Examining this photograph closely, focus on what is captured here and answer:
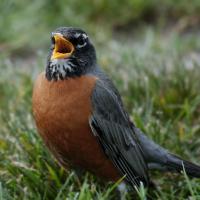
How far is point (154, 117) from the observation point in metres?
5.66

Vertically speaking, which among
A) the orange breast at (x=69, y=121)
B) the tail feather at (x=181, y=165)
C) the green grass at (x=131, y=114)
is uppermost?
the orange breast at (x=69, y=121)

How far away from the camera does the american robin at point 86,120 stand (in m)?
4.59

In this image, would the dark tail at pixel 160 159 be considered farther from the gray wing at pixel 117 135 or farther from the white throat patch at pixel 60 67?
the white throat patch at pixel 60 67

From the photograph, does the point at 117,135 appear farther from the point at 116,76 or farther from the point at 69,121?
the point at 116,76

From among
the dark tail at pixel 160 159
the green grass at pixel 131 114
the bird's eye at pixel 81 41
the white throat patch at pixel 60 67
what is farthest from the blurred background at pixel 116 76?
the bird's eye at pixel 81 41

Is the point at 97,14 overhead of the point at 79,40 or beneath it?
beneath

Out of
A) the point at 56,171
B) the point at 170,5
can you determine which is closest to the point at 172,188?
the point at 56,171

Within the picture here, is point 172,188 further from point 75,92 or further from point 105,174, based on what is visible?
point 75,92

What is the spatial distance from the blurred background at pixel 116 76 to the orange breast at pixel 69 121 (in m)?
0.18

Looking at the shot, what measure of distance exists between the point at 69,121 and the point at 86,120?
5.0 inches

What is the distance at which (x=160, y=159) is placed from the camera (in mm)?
4992

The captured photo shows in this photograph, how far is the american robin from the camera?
459cm

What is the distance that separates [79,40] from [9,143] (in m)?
1.06

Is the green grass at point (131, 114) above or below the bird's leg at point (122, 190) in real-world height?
above
